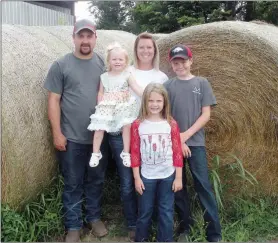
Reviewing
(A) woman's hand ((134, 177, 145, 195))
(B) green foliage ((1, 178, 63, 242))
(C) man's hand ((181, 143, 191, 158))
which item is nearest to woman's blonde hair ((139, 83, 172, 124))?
(C) man's hand ((181, 143, 191, 158))

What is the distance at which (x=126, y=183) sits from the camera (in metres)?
4.09

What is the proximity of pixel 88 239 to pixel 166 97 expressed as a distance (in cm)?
150

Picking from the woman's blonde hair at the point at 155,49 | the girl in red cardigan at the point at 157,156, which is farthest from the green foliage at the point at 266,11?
the girl in red cardigan at the point at 157,156

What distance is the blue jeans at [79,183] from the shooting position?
4.16 m

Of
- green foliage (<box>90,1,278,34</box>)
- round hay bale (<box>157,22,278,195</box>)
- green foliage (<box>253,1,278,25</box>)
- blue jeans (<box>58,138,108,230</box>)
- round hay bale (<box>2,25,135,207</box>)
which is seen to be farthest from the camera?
green foliage (<box>253,1,278,25</box>)

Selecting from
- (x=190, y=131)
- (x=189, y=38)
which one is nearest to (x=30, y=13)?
(x=189, y=38)

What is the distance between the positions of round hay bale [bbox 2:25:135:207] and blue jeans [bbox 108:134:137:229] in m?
0.60

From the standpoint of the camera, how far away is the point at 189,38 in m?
4.60

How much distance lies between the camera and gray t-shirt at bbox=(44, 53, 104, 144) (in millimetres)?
4020

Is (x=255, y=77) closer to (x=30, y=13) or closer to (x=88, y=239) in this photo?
(x=88, y=239)

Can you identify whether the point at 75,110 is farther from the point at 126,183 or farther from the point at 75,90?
the point at 126,183

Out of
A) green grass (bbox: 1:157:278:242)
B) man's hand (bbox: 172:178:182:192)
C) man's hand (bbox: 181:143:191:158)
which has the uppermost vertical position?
A: man's hand (bbox: 181:143:191:158)

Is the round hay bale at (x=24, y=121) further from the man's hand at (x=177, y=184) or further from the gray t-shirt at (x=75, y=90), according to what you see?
the man's hand at (x=177, y=184)

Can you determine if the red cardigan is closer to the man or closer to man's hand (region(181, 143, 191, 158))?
man's hand (region(181, 143, 191, 158))
